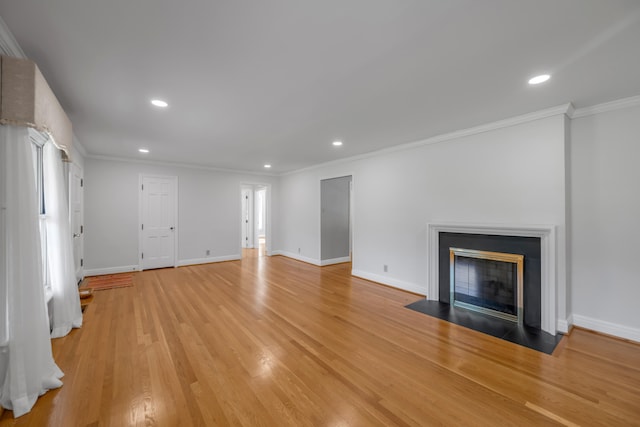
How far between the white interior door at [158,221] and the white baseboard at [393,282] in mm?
4322

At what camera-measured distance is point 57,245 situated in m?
2.69

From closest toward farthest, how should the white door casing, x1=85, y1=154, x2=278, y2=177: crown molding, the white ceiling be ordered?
the white ceiling
x1=85, y1=154, x2=278, y2=177: crown molding
the white door casing

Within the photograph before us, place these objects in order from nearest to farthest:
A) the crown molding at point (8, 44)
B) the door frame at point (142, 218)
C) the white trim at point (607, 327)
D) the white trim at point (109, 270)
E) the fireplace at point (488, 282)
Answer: the crown molding at point (8, 44), the white trim at point (607, 327), the fireplace at point (488, 282), the white trim at point (109, 270), the door frame at point (142, 218)

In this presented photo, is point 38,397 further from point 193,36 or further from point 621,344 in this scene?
point 621,344

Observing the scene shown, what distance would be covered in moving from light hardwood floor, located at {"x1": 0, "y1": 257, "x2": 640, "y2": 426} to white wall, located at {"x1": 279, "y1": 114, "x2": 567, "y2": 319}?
3.62 ft

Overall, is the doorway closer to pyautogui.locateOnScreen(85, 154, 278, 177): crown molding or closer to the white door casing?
pyautogui.locateOnScreen(85, 154, 278, 177): crown molding

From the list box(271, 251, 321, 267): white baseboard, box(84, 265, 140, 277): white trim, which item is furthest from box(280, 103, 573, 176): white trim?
box(84, 265, 140, 277): white trim

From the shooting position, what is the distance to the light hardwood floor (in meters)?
1.73

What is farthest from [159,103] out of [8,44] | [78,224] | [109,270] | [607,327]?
[607,327]

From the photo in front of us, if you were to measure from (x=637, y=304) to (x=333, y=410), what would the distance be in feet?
10.9

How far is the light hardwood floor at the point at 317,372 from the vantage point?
1730mm

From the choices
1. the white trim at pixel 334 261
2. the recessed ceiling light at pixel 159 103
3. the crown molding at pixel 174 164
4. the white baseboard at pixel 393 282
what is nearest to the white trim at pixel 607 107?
the white baseboard at pixel 393 282

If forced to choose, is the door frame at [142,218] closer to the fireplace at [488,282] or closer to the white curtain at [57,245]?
the white curtain at [57,245]

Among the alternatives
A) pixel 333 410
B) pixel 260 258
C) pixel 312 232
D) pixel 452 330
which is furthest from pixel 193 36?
pixel 260 258
